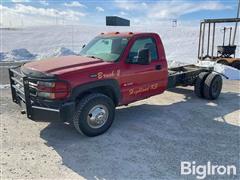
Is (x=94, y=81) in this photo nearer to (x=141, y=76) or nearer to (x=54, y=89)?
(x=54, y=89)

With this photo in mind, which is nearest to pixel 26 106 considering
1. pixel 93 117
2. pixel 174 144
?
pixel 93 117

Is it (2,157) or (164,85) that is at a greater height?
(164,85)

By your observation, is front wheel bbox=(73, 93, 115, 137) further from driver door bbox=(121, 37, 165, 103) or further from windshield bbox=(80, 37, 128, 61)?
windshield bbox=(80, 37, 128, 61)

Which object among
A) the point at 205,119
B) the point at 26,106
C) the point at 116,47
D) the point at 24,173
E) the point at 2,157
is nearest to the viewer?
the point at 24,173

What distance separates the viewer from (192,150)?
15.0 feet

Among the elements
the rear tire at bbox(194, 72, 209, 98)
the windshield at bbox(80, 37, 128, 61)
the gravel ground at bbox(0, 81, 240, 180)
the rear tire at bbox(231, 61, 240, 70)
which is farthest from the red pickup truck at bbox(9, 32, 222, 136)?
the rear tire at bbox(231, 61, 240, 70)

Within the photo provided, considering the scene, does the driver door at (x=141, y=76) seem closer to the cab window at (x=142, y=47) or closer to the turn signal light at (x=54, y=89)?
the cab window at (x=142, y=47)

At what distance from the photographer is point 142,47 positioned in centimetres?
594

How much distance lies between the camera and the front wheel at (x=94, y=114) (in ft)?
15.7

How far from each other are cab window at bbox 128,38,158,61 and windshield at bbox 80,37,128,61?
22cm

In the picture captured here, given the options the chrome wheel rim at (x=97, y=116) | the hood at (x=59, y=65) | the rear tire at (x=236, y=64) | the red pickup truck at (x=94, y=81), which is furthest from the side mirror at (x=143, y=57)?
the rear tire at (x=236, y=64)

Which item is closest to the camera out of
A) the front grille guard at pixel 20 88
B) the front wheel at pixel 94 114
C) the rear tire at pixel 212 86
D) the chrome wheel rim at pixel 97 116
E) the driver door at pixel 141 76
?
the front grille guard at pixel 20 88

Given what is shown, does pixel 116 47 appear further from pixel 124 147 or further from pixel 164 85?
pixel 124 147

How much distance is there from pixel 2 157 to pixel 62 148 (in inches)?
38.2
